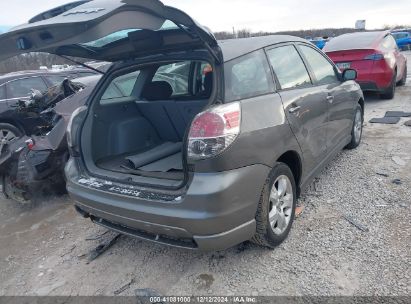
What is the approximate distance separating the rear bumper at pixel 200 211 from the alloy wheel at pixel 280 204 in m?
0.30

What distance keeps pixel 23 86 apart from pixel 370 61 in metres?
7.41

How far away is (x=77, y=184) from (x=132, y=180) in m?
0.56

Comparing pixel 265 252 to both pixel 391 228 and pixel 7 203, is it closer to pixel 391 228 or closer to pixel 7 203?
pixel 391 228

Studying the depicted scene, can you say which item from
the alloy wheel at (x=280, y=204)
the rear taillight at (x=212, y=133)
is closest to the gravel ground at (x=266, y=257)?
the alloy wheel at (x=280, y=204)

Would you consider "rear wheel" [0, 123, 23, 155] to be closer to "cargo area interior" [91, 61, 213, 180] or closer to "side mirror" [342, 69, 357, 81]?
"cargo area interior" [91, 61, 213, 180]

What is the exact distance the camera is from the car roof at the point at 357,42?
779 centimetres

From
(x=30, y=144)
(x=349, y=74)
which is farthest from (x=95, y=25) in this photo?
(x=349, y=74)

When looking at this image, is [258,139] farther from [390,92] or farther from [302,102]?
[390,92]

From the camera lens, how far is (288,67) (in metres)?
3.31

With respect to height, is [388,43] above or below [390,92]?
above

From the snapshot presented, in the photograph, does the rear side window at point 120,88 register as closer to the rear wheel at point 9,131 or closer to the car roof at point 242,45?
the car roof at point 242,45

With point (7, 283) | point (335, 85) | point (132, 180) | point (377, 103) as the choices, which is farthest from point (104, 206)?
point (377, 103)

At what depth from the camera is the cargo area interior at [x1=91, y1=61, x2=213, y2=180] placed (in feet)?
11.2

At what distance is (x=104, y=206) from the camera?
2.76 metres
